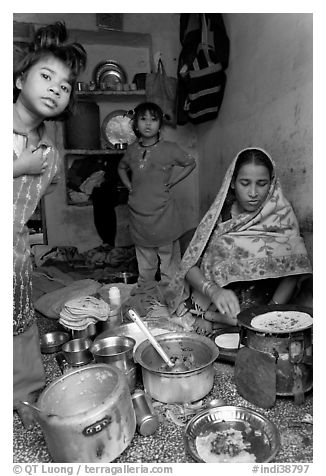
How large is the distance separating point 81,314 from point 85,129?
2765 mm

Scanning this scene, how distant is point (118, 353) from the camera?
166cm

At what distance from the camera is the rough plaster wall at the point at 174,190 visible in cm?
438

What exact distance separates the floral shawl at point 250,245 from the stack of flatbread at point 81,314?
46 centimetres

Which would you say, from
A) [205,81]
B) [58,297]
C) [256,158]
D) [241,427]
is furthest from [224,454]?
[205,81]

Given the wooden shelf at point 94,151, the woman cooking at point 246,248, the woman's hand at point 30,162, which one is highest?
the wooden shelf at point 94,151

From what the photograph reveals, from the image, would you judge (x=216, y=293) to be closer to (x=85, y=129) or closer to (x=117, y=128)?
(x=85, y=129)

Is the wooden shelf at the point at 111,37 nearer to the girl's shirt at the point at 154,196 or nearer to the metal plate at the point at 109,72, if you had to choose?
the metal plate at the point at 109,72

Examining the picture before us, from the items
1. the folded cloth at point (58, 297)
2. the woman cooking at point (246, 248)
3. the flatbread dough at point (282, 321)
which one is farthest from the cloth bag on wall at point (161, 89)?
the flatbread dough at point (282, 321)

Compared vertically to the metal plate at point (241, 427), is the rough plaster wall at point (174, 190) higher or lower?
higher

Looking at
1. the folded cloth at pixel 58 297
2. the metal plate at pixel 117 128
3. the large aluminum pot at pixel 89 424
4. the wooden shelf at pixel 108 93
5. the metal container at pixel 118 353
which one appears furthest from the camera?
the metal plate at pixel 117 128

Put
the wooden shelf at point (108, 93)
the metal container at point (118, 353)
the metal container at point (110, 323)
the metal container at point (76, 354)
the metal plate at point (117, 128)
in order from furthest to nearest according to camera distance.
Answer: the metal plate at point (117, 128)
the wooden shelf at point (108, 93)
the metal container at point (110, 323)
the metal container at point (76, 354)
the metal container at point (118, 353)

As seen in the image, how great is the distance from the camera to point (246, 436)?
131 cm
